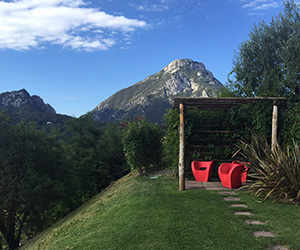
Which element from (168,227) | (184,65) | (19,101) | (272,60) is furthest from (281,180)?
(184,65)

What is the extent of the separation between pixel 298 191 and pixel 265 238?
2931mm

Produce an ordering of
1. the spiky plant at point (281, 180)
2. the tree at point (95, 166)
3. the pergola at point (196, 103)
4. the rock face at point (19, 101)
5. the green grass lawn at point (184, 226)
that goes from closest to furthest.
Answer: the green grass lawn at point (184, 226) < the spiky plant at point (281, 180) < the pergola at point (196, 103) < the tree at point (95, 166) < the rock face at point (19, 101)

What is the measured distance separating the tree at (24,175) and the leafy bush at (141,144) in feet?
17.4

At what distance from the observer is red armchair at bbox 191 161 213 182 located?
884cm

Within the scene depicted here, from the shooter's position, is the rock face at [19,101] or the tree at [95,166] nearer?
the tree at [95,166]

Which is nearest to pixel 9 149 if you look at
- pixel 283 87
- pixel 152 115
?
pixel 283 87

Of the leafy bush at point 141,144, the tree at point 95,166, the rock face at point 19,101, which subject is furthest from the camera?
the rock face at point 19,101

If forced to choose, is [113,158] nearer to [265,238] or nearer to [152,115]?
[265,238]

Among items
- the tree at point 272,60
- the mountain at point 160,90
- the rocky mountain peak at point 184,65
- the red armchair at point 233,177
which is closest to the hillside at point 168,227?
the red armchair at point 233,177

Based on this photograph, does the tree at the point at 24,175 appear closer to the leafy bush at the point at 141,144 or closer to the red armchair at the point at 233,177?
the leafy bush at the point at 141,144

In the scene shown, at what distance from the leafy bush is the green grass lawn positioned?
450 centimetres

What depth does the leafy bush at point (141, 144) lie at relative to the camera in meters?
11.2

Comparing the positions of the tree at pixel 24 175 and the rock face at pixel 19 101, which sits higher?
the rock face at pixel 19 101

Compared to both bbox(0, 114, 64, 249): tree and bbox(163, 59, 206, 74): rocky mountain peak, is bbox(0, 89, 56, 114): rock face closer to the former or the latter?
bbox(163, 59, 206, 74): rocky mountain peak
